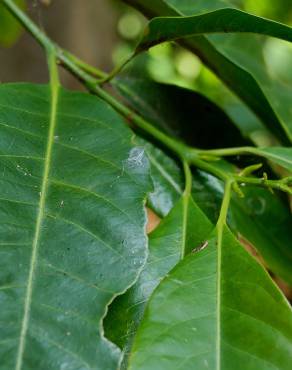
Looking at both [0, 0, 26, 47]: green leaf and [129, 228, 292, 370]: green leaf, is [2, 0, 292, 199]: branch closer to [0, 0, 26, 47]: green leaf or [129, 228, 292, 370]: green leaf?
[129, 228, 292, 370]: green leaf

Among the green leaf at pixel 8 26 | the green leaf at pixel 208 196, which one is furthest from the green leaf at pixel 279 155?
the green leaf at pixel 8 26

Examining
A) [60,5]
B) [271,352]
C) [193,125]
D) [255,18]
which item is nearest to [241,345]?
[271,352]

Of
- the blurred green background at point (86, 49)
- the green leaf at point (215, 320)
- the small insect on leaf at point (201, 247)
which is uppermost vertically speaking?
the blurred green background at point (86, 49)

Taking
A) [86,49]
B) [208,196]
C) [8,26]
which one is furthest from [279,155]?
[86,49]

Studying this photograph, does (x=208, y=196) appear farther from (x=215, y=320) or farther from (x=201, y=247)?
(x=215, y=320)

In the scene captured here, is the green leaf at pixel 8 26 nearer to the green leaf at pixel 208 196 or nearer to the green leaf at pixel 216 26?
the green leaf at pixel 208 196
